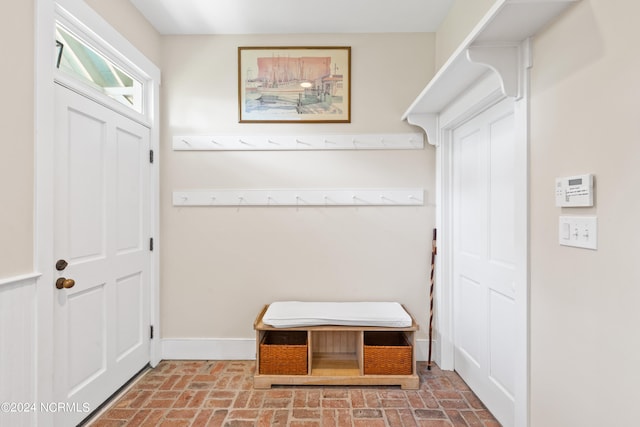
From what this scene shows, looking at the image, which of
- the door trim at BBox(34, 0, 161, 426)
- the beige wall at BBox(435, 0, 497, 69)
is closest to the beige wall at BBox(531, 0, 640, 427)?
the beige wall at BBox(435, 0, 497, 69)

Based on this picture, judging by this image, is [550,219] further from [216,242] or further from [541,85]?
[216,242]

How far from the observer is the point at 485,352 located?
2.10 metres

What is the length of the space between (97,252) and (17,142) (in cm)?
80

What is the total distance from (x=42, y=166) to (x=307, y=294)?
76.2 inches

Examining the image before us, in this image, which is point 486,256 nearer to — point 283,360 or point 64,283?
point 283,360

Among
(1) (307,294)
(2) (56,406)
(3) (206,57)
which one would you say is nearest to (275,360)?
(1) (307,294)

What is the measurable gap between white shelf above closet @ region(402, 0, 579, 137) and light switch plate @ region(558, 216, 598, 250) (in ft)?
2.23

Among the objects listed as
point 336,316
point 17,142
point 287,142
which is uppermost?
point 287,142

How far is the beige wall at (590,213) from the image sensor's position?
1058 mm

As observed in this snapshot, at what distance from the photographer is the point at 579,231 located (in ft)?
4.07

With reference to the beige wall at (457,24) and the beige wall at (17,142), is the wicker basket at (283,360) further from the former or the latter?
the beige wall at (457,24)

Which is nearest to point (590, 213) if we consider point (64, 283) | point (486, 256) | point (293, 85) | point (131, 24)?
point (486, 256)

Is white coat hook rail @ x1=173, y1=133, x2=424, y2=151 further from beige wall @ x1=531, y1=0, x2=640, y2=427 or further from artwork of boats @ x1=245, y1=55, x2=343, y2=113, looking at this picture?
beige wall @ x1=531, y1=0, x2=640, y2=427

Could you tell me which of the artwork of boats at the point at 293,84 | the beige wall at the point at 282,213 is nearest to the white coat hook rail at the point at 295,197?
the beige wall at the point at 282,213
